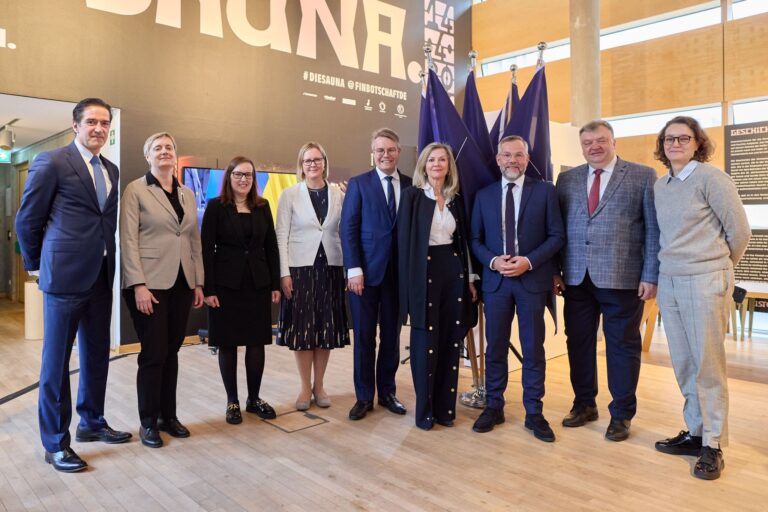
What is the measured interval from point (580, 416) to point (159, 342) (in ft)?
7.60

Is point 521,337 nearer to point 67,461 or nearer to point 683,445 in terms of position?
point 683,445

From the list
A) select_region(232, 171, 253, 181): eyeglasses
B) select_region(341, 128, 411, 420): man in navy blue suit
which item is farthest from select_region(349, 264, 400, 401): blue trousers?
select_region(232, 171, 253, 181): eyeglasses

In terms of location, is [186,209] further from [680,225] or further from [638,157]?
[638,157]

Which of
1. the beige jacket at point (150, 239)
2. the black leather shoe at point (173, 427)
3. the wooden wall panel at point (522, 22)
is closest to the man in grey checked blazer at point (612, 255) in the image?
the beige jacket at point (150, 239)

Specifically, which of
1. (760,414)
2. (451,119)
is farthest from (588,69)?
(760,414)

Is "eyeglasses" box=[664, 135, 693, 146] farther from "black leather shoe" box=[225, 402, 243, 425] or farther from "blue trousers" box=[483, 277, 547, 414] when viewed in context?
"black leather shoe" box=[225, 402, 243, 425]

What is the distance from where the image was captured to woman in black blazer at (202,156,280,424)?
3.18 m

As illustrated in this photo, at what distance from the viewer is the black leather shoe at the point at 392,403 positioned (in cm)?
344

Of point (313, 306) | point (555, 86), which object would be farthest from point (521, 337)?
point (555, 86)

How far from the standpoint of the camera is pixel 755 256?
6305mm

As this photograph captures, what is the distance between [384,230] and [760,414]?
253 centimetres

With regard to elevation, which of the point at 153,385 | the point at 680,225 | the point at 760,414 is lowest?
the point at 760,414

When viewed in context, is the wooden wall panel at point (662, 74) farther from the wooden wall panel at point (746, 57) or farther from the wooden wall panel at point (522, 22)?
the wooden wall panel at point (522, 22)

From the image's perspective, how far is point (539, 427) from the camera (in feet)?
9.98
